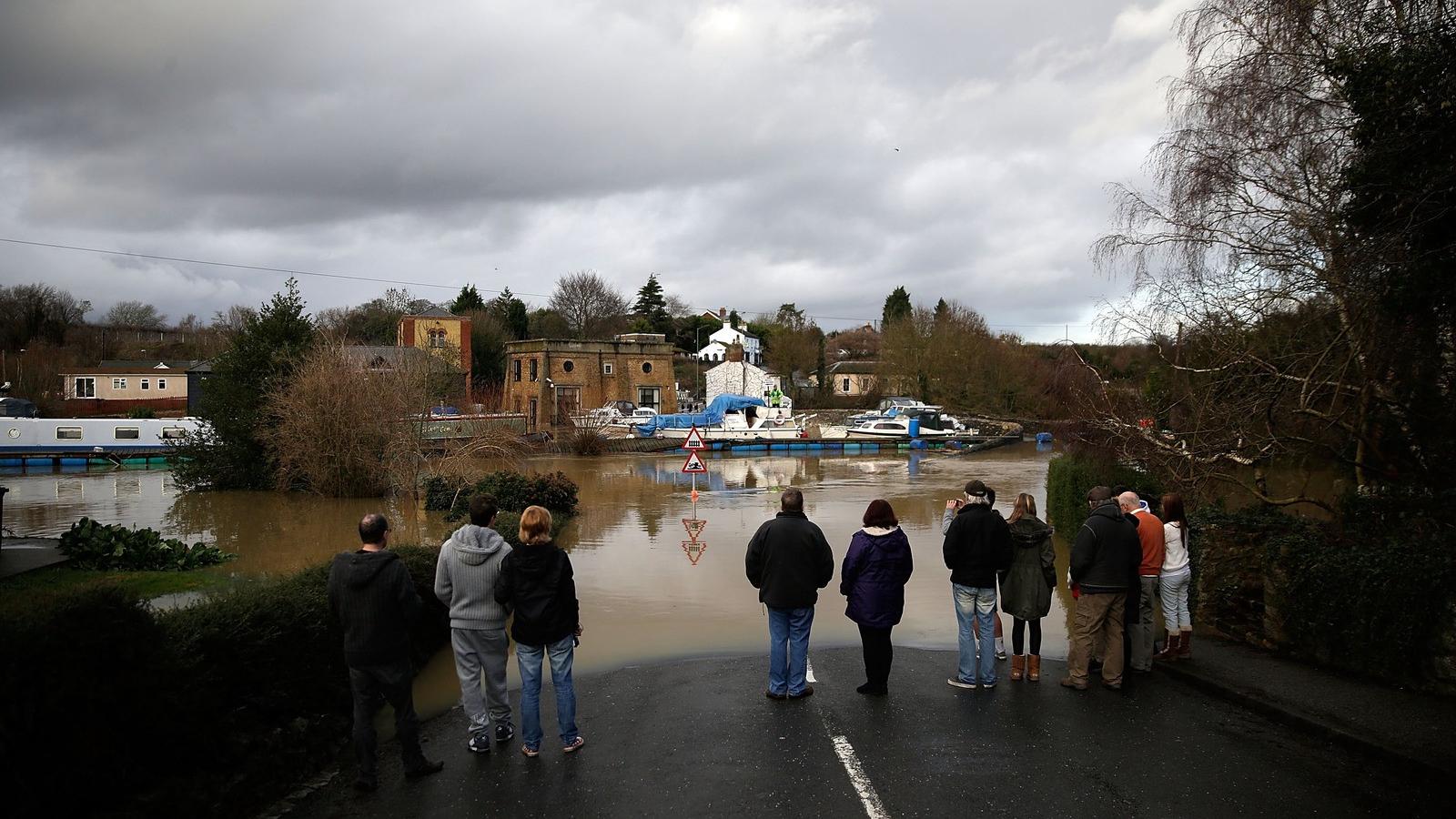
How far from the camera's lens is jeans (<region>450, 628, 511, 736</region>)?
20.6 feet

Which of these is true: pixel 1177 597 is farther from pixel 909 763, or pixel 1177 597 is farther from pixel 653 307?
pixel 653 307

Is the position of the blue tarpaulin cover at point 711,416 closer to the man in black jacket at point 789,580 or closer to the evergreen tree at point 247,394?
the evergreen tree at point 247,394

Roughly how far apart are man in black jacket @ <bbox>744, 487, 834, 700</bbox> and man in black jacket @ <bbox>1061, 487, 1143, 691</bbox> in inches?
88.6

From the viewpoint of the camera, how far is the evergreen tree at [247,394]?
27.0 meters

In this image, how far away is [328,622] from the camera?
6992mm

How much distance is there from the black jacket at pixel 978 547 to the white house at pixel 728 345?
8177 centimetres

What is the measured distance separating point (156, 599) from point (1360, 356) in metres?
12.6

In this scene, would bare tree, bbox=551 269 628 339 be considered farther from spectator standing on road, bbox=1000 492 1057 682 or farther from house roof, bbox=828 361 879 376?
spectator standing on road, bbox=1000 492 1057 682

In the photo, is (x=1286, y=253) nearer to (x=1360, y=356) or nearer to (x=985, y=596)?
(x=1360, y=356)

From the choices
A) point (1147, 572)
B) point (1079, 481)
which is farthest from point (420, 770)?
point (1079, 481)

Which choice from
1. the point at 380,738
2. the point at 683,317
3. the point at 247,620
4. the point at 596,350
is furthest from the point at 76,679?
the point at 683,317

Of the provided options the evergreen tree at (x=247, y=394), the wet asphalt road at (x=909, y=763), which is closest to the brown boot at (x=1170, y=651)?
the wet asphalt road at (x=909, y=763)

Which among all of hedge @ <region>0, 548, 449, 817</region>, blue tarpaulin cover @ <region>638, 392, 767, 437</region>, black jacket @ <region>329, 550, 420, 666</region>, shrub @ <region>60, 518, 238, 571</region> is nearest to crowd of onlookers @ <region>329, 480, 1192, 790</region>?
black jacket @ <region>329, 550, 420, 666</region>

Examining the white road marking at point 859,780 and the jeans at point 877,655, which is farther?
the jeans at point 877,655
